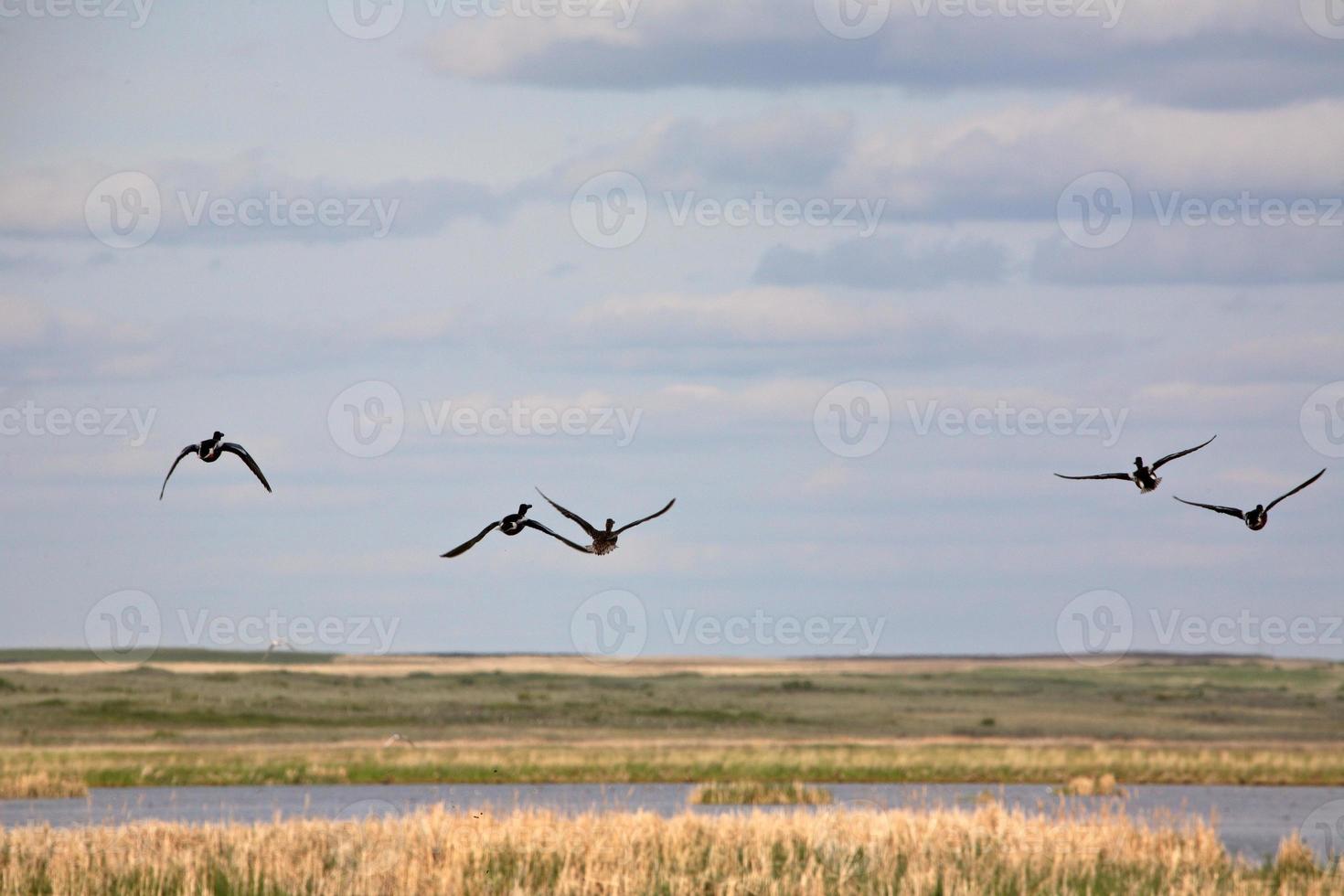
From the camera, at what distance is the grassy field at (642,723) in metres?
61.6

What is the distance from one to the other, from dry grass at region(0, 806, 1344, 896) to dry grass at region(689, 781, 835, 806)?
15.3m

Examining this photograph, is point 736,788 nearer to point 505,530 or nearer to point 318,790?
point 318,790

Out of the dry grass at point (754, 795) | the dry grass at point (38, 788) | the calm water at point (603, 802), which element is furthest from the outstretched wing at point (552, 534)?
the dry grass at point (38, 788)

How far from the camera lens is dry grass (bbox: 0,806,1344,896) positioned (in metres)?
28.2

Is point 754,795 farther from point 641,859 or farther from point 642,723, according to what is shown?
point 642,723

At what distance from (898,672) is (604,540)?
15070cm

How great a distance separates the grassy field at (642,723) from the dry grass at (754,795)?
9.27 meters

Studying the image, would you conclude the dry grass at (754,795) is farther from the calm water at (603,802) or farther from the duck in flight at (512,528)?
the duck in flight at (512,528)

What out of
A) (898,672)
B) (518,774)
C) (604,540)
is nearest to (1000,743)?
(518,774)

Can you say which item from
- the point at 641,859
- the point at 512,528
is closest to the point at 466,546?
the point at 512,528

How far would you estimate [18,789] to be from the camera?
5144 cm

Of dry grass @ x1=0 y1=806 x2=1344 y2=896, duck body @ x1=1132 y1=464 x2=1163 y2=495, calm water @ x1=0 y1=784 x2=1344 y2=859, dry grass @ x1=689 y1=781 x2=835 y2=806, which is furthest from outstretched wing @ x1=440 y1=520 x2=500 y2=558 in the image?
dry grass @ x1=689 y1=781 x2=835 y2=806

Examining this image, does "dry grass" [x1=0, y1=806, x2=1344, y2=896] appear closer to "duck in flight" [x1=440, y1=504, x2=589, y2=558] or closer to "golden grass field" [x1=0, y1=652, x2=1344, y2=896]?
"golden grass field" [x1=0, y1=652, x2=1344, y2=896]

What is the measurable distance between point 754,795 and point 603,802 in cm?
477
